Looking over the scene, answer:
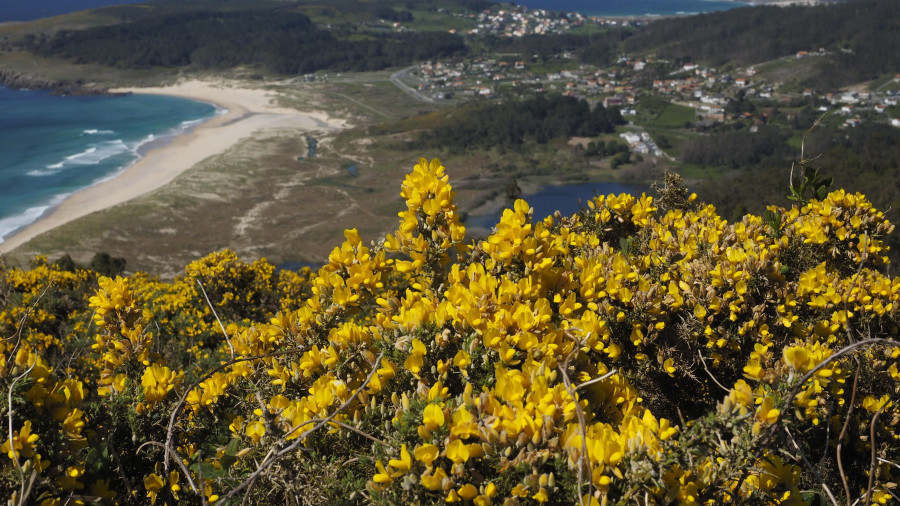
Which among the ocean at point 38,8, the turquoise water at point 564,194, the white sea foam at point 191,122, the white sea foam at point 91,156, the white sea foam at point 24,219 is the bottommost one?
the turquoise water at point 564,194

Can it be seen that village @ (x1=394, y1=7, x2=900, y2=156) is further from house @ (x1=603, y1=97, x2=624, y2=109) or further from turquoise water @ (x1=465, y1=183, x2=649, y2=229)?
turquoise water @ (x1=465, y1=183, x2=649, y2=229)

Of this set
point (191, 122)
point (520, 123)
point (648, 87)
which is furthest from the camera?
point (648, 87)

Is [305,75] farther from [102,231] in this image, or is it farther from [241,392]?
[241,392]

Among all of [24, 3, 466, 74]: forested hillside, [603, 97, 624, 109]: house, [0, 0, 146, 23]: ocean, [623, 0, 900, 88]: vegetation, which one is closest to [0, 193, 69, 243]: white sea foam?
[603, 97, 624, 109]: house

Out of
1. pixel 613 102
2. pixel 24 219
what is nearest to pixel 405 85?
pixel 613 102

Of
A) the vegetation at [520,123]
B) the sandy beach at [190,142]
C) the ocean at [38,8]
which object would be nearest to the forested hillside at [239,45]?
the sandy beach at [190,142]

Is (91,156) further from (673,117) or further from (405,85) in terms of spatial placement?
(673,117)

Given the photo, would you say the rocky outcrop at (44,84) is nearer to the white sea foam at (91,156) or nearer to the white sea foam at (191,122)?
the white sea foam at (191,122)
